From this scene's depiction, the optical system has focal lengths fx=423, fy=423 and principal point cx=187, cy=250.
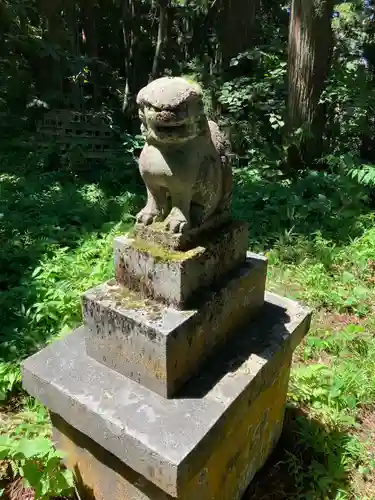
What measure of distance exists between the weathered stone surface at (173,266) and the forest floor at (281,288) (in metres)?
0.97

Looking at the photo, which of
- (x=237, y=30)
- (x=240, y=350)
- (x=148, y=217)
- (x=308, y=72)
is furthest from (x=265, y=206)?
(x=237, y=30)

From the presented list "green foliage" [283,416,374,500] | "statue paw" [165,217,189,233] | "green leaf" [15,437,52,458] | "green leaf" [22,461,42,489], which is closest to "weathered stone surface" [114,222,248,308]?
"statue paw" [165,217,189,233]

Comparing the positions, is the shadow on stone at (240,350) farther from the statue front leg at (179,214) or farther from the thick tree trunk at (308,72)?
the thick tree trunk at (308,72)

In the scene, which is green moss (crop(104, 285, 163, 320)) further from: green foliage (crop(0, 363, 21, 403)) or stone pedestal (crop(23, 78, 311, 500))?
green foliage (crop(0, 363, 21, 403))

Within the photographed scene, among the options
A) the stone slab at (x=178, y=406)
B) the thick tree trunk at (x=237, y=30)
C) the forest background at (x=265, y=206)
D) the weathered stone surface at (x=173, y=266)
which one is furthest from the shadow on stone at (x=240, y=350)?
the thick tree trunk at (x=237, y=30)

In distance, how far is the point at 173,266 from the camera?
1780 millimetres

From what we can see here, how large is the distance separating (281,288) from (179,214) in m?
2.51

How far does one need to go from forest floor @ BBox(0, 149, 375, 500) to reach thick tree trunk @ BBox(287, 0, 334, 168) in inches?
24.7

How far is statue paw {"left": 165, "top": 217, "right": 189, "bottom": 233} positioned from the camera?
1.85m

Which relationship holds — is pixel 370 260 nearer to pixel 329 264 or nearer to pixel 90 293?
pixel 329 264

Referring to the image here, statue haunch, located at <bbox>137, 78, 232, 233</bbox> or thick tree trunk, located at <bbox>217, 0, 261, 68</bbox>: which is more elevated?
thick tree trunk, located at <bbox>217, 0, 261, 68</bbox>

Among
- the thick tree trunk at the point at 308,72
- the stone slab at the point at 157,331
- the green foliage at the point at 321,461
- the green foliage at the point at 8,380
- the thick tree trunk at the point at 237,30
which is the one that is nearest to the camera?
the stone slab at the point at 157,331

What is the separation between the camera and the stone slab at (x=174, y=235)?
1.86m

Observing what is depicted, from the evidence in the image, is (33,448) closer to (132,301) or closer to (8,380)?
(132,301)
